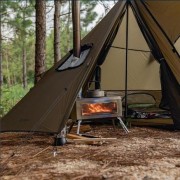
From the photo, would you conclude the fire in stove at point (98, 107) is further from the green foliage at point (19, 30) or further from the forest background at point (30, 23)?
the green foliage at point (19, 30)

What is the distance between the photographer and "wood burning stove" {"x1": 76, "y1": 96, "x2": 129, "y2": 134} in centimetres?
508

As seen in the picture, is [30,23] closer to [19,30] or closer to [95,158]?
[19,30]

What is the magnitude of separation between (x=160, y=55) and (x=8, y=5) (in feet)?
41.9

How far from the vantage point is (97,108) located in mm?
5172

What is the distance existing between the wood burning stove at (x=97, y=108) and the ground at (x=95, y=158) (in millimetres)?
425

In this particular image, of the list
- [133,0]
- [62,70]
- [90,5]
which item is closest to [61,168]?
[62,70]

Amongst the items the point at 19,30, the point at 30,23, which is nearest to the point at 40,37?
the point at 30,23

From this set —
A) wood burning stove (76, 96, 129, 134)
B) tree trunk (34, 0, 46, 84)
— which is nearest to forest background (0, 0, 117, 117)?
tree trunk (34, 0, 46, 84)

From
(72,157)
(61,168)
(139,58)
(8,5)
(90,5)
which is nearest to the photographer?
(61,168)

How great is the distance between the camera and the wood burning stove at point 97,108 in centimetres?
508

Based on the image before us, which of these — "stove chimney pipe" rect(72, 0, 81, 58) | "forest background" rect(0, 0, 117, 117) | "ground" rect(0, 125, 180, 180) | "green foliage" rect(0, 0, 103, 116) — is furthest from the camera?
"green foliage" rect(0, 0, 103, 116)

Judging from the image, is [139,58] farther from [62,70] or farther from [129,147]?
[129,147]

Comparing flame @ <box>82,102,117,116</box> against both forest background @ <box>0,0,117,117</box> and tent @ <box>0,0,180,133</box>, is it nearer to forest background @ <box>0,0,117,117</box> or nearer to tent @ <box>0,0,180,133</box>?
tent @ <box>0,0,180,133</box>

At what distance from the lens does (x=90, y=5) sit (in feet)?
69.4
